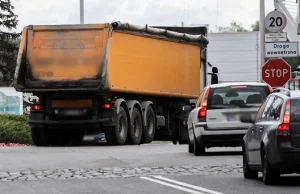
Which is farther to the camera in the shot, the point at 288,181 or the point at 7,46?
the point at 7,46

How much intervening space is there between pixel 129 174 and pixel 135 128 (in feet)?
41.4

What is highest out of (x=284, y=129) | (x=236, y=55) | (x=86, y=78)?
(x=236, y=55)

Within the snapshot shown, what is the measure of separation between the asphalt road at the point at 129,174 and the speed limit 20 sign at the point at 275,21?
327 inches

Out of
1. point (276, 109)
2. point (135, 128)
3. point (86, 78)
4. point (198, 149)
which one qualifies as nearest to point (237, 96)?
point (198, 149)

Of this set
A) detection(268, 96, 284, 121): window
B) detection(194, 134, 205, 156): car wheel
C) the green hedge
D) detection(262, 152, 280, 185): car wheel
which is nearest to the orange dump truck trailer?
the green hedge

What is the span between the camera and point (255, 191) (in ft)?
42.0

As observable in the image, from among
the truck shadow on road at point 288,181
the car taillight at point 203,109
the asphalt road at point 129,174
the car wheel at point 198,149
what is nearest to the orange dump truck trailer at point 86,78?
the asphalt road at point 129,174

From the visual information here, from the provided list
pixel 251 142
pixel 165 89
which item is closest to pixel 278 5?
pixel 165 89

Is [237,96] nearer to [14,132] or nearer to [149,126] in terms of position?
[149,126]

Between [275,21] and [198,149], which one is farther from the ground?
[275,21]

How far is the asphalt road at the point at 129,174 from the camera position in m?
13.3

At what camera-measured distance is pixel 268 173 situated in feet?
44.4

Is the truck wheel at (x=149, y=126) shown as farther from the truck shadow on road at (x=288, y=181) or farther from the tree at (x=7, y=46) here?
the tree at (x=7, y=46)

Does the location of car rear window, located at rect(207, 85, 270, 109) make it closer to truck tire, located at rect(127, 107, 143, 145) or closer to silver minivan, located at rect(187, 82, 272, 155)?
silver minivan, located at rect(187, 82, 272, 155)
